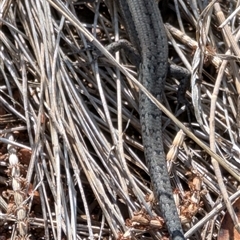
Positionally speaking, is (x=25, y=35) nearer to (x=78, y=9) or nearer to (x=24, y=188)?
(x=78, y=9)

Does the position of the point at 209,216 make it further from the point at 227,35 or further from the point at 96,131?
the point at 227,35

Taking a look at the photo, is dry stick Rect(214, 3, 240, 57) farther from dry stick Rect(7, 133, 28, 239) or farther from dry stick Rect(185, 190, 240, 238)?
dry stick Rect(7, 133, 28, 239)

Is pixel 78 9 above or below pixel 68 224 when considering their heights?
above

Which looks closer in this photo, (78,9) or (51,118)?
(51,118)

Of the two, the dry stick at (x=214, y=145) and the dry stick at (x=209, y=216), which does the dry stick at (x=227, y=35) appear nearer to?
the dry stick at (x=214, y=145)

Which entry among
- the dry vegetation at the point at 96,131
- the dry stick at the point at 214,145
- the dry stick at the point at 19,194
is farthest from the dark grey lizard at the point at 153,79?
the dry stick at the point at 19,194

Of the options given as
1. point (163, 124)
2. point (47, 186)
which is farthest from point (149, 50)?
point (47, 186)

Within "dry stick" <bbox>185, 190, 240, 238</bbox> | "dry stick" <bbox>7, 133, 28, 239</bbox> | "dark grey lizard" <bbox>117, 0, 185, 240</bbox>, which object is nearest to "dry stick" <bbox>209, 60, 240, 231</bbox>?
"dry stick" <bbox>185, 190, 240, 238</bbox>
